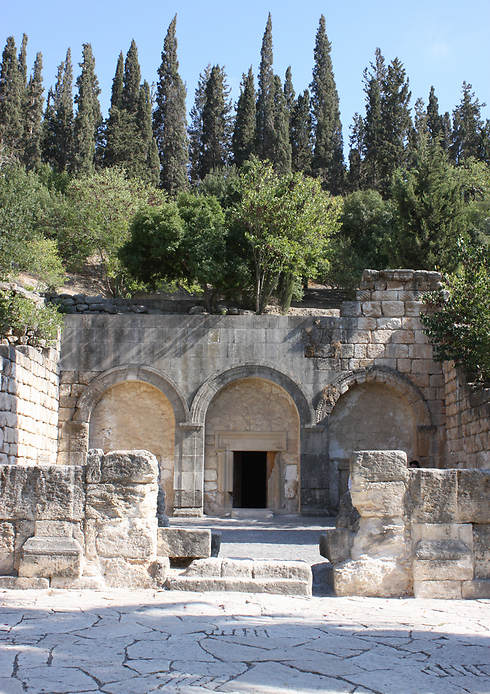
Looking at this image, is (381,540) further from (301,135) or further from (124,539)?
(301,135)

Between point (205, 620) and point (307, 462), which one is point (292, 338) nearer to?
point (307, 462)

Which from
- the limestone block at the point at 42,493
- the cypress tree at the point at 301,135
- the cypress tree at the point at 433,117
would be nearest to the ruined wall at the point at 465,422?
the limestone block at the point at 42,493

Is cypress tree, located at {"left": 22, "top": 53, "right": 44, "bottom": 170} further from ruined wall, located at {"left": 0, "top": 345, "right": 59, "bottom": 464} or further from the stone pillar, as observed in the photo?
the stone pillar

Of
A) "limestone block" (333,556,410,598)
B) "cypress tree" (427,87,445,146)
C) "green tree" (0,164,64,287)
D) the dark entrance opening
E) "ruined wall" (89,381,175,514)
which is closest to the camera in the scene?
"limestone block" (333,556,410,598)

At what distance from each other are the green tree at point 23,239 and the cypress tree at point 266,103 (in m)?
17.3

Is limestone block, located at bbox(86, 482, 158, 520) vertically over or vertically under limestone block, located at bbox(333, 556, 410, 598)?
over

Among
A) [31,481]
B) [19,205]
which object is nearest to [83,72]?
[19,205]

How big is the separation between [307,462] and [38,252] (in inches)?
709

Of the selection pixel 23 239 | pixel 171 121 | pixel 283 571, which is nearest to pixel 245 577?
pixel 283 571

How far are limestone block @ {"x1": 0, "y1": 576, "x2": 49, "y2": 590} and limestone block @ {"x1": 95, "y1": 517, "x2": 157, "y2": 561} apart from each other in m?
0.53

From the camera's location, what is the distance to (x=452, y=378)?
1354cm

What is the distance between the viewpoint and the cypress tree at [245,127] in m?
42.6

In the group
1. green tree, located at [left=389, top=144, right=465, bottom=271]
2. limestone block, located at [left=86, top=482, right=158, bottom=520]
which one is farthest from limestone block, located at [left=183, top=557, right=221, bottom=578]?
green tree, located at [left=389, top=144, right=465, bottom=271]

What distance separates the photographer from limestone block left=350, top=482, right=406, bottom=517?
5.59 metres
